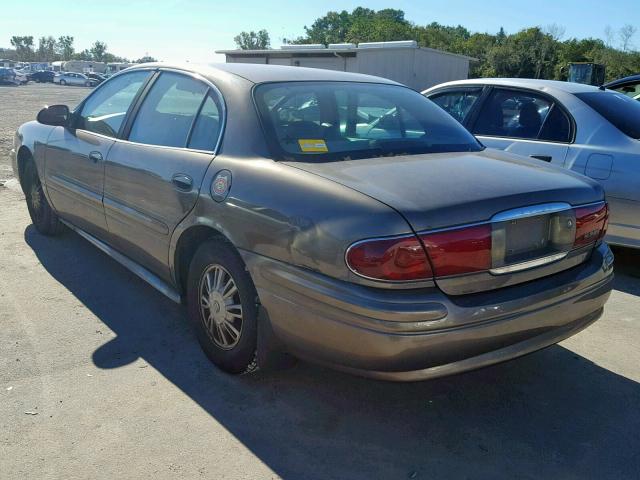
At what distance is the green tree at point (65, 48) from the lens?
137 meters

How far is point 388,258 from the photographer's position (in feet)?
7.60

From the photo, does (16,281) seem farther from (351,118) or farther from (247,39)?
(247,39)

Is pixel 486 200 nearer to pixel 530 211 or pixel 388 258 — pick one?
pixel 530 211

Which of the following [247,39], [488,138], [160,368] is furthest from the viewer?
[247,39]

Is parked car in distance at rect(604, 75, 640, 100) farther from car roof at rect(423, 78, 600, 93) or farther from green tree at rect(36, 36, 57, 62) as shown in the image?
green tree at rect(36, 36, 57, 62)

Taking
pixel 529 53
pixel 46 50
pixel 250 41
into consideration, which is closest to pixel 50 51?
pixel 46 50

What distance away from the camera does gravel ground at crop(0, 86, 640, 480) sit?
2.50 metres

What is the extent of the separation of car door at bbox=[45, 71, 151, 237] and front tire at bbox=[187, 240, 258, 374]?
50.2 inches

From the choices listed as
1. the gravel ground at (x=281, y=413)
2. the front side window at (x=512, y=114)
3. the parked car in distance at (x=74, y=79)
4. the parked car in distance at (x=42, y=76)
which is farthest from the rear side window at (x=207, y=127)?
the parked car in distance at (x=42, y=76)

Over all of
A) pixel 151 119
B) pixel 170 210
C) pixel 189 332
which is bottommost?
pixel 189 332

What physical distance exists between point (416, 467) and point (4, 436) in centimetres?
181

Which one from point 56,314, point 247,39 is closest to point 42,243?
point 56,314

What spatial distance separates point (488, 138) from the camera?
5363 millimetres

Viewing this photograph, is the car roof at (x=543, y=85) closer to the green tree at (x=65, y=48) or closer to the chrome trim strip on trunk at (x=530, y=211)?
the chrome trim strip on trunk at (x=530, y=211)
